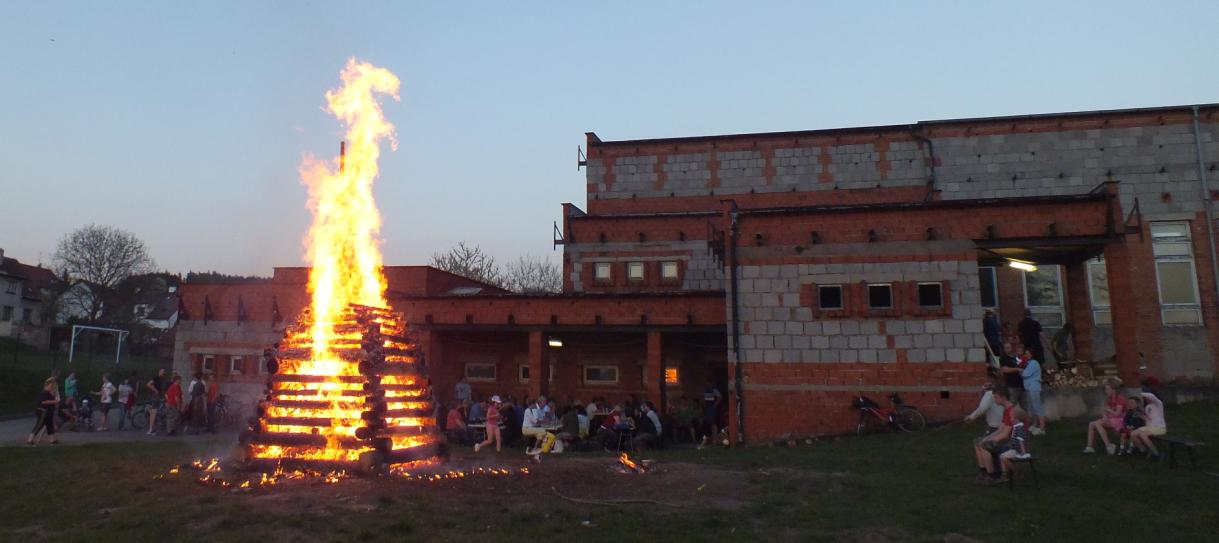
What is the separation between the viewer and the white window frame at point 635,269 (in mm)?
29438

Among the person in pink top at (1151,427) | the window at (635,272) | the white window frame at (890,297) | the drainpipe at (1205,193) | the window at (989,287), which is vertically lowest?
the person in pink top at (1151,427)

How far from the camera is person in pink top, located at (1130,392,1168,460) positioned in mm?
11422

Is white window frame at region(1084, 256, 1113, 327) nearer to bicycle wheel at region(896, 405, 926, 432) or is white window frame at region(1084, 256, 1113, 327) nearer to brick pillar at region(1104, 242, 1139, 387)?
brick pillar at region(1104, 242, 1139, 387)

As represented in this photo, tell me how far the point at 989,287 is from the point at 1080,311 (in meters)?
7.05

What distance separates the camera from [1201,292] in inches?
963

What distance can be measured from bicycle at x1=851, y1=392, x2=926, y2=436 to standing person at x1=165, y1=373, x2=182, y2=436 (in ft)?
64.9

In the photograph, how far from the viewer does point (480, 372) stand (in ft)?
88.8

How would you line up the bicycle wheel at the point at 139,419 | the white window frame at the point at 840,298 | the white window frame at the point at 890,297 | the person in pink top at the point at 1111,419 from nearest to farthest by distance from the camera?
1. the person in pink top at the point at 1111,419
2. the white window frame at the point at 890,297
3. the white window frame at the point at 840,298
4. the bicycle wheel at the point at 139,419

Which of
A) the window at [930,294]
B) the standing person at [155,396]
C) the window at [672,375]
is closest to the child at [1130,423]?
the window at [930,294]

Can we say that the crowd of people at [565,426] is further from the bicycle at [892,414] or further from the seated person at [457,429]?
the bicycle at [892,414]

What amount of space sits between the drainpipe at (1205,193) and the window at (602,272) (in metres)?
21.8

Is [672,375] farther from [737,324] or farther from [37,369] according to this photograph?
[37,369]

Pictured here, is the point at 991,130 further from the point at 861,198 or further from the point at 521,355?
the point at 521,355

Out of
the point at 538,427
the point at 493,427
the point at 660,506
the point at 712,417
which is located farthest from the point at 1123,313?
the point at 493,427
